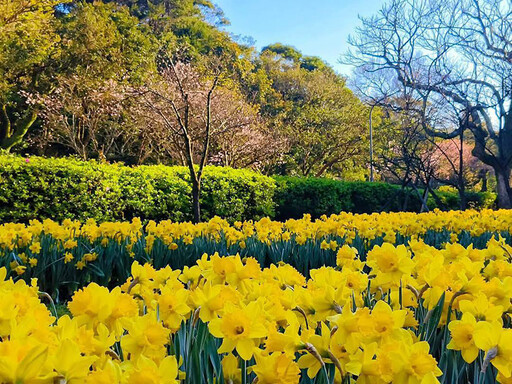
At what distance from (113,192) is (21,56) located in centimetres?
804

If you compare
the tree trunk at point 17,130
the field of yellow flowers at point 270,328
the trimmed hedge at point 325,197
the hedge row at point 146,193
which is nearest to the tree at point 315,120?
the trimmed hedge at point 325,197

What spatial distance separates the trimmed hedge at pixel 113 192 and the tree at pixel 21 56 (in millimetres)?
5974

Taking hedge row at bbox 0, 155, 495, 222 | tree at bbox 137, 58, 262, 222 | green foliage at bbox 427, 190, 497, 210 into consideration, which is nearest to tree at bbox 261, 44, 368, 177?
tree at bbox 137, 58, 262, 222

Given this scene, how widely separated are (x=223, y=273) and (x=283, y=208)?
9.94 meters

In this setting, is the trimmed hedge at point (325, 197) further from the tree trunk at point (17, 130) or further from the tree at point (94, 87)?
the tree trunk at point (17, 130)

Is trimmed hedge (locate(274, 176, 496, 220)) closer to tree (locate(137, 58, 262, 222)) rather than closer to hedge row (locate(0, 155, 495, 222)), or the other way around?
hedge row (locate(0, 155, 495, 222))

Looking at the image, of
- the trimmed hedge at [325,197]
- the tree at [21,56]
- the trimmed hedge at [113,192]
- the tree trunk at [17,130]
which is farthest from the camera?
the tree trunk at [17,130]

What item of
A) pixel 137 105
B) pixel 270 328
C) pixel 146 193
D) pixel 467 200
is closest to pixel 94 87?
pixel 137 105

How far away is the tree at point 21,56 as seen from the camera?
11430 millimetres

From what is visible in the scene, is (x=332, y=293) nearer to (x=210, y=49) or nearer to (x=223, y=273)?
(x=223, y=273)

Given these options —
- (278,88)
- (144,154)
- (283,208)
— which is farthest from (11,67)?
(278,88)

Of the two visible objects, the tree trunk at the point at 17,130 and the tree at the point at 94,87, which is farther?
the tree trunk at the point at 17,130

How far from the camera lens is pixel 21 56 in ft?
42.6

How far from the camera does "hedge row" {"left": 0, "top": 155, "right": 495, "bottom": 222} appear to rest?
21.8 feet
